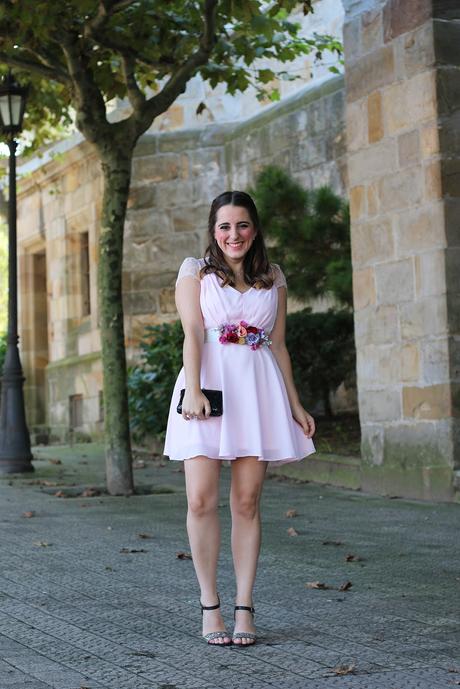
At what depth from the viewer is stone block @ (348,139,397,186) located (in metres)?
10.1

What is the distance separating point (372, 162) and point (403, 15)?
116 centimetres

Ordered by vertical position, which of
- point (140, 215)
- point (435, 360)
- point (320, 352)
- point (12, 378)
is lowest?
point (435, 360)

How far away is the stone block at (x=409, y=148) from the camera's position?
32.2 feet

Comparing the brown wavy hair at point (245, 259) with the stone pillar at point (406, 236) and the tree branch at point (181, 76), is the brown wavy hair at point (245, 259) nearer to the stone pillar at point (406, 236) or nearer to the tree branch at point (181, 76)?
the stone pillar at point (406, 236)

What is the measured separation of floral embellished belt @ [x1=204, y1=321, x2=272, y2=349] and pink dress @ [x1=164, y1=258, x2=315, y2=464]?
17 millimetres

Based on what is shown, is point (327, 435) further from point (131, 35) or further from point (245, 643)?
point (245, 643)

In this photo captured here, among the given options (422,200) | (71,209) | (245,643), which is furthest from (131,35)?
(71,209)

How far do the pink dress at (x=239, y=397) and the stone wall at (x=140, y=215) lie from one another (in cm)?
905

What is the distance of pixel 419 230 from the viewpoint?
32.1 feet

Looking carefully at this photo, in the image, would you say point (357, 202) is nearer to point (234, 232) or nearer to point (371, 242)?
point (371, 242)

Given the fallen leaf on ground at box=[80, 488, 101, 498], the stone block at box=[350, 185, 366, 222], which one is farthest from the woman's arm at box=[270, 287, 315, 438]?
the fallen leaf on ground at box=[80, 488, 101, 498]

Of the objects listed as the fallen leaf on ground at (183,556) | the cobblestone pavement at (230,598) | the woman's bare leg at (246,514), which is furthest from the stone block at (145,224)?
the woman's bare leg at (246,514)

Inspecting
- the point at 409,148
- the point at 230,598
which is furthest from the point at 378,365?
the point at 230,598

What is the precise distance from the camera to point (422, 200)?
973 centimetres
